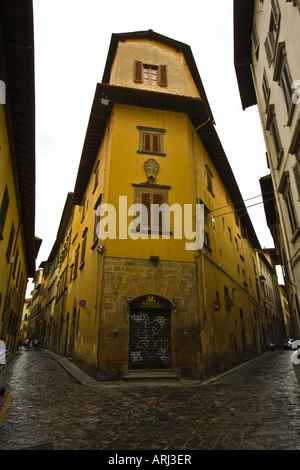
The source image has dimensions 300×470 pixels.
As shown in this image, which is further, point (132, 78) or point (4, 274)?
point (132, 78)

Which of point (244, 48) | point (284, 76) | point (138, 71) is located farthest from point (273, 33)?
point (138, 71)

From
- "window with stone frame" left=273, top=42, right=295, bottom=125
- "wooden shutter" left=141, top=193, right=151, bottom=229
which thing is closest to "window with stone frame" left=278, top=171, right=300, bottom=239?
"window with stone frame" left=273, top=42, right=295, bottom=125

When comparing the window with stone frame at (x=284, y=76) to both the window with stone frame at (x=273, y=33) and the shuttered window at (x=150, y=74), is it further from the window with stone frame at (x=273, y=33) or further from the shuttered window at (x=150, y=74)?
the shuttered window at (x=150, y=74)

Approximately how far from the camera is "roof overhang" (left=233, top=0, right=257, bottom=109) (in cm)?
1266

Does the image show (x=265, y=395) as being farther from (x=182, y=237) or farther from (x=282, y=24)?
(x=282, y=24)

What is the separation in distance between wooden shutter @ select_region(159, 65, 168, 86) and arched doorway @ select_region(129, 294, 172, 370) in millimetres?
11618

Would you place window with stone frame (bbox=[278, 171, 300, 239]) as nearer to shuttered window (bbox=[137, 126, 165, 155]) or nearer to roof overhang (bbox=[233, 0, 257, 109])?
shuttered window (bbox=[137, 126, 165, 155])

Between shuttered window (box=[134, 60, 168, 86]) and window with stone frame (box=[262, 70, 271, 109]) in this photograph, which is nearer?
window with stone frame (box=[262, 70, 271, 109])

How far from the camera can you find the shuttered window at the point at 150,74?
15.5 meters

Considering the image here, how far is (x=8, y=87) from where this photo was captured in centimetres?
826

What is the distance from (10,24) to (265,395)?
1166cm

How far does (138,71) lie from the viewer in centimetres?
1559

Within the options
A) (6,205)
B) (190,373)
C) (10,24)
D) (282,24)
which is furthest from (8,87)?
(190,373)

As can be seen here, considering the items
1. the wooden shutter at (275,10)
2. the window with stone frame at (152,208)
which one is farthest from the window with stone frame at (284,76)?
the window with stone frame at (152,208)
